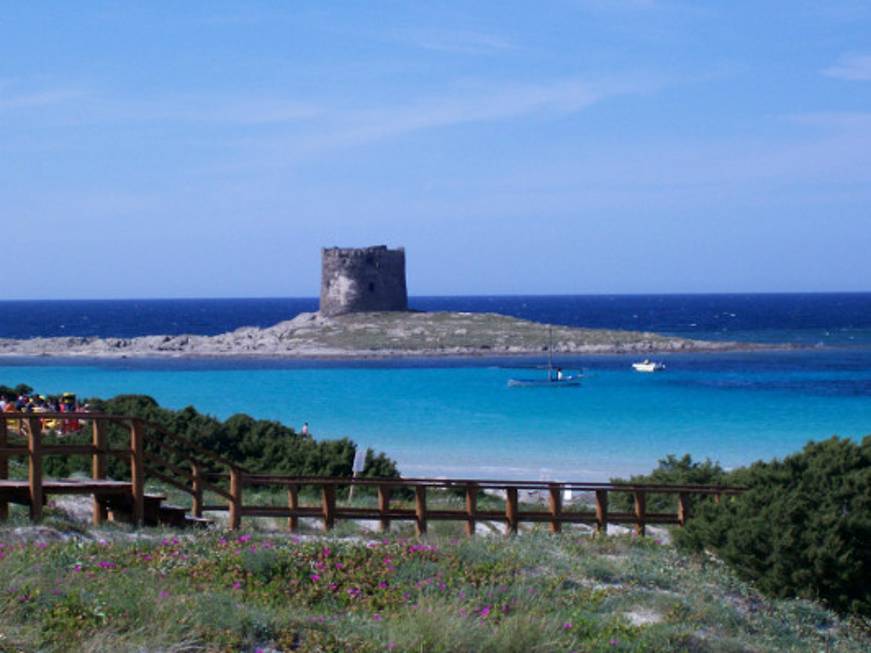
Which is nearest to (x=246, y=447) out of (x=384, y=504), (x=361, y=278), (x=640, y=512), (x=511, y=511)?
(x=384, y=504)

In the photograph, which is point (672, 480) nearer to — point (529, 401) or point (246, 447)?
point (246, 447)

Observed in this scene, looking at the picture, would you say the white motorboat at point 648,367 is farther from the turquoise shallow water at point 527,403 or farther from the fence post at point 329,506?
the fence post at point 329,506

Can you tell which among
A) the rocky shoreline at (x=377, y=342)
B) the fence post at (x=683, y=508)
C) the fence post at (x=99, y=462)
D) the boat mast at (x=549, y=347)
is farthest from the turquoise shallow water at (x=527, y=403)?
the fence post at (x=99, y=462)

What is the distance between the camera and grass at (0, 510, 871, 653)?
824 cm

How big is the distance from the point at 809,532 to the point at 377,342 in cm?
7265

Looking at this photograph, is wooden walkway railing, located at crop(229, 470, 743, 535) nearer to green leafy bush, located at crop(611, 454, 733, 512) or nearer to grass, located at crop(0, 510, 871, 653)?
grass, located at crop(0, 510, 871, 653)

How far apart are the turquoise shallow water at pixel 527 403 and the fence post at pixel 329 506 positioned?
18.4 metres

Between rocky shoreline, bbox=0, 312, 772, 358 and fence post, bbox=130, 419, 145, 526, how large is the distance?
67.4 meters

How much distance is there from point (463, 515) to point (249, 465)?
347 inches

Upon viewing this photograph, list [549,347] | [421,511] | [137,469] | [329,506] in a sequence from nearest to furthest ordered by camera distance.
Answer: [137,469] → [329,506] → [421,511] → [549,347]

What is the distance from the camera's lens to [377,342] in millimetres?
84375

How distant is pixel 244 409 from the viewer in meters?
51.8

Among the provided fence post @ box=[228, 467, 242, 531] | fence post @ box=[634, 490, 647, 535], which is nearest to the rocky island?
fence post @ box=[634, 490, 647, 535]

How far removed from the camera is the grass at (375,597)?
8242 mm
